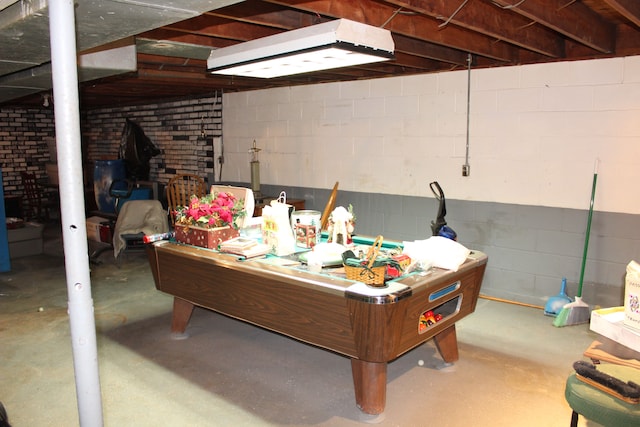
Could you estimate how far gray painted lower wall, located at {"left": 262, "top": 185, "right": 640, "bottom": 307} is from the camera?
421 centimetres

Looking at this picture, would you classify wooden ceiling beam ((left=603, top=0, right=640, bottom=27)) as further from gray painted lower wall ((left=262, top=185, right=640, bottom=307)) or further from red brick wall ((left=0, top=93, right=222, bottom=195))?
red brick wall ((left=0, top=93, right=222, bottom=195))

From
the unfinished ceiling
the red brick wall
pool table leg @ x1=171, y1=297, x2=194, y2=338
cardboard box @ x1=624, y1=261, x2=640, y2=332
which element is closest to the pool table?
pool table leg @ x1=171, y1=297, x2=194, y2=338

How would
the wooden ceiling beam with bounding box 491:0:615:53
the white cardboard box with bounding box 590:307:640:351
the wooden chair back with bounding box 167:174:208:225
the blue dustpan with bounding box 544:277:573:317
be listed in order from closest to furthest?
the white cardboard box with bounding box 590:307:640:351, the wooden ceiling beam with bounding box 491:0:615:53, the blue dustpan with bounding box 544:277:573:317, the wooden chair back with bounding box 167:174:208:225

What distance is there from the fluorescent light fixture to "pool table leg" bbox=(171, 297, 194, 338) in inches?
68.7

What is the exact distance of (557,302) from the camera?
14.2 ft

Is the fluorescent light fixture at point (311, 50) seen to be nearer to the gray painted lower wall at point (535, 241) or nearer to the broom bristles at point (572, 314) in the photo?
the gray painted lower wall at point (535, 241)

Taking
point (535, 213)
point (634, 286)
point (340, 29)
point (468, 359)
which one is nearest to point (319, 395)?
point (468, 359)

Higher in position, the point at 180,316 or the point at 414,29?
the point at 414,29

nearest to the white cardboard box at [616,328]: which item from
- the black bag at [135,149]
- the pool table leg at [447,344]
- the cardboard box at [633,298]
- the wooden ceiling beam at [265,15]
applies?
the cardboard box at [633,298]

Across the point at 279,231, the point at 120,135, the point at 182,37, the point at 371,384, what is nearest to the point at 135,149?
the point at 120,135

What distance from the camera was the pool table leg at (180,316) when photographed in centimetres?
387

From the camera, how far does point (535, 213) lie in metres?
4.57

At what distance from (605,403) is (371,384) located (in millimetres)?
1154

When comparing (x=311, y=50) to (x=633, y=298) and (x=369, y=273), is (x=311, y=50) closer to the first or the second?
(x=369, y=273)
